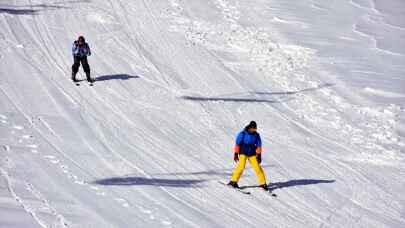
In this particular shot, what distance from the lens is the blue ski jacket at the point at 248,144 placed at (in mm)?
13445

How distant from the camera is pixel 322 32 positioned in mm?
29297

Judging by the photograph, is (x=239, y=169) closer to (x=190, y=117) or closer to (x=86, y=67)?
(x=190, y=117)

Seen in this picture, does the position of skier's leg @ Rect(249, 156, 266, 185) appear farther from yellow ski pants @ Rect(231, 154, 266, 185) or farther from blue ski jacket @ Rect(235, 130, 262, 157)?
blue ski jacket @ Rect(235, 130, 262, 157)

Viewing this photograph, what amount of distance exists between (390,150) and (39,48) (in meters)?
11.3

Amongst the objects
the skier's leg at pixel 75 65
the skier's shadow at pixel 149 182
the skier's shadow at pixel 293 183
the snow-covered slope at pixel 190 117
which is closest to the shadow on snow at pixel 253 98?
the snow-covered slope at pixel 190 117

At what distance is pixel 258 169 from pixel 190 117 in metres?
4.54

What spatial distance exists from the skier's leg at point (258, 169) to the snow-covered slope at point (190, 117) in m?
0.27

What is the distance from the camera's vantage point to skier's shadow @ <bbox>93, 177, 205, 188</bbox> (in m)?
12.8

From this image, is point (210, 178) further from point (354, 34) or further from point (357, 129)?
point (354, 34)

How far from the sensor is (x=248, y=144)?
13.5 m

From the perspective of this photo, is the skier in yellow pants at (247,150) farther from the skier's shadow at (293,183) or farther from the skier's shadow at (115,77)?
the skier's shadow at (115,77)

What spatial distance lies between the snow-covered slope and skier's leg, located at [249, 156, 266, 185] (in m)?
0.27

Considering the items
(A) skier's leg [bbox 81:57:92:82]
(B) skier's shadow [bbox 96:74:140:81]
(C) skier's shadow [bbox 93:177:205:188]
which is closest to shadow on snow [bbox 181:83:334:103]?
(B) skier's shadow [bbox 96:74:140:81]

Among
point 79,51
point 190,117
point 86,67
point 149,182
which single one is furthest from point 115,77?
point 149,182
